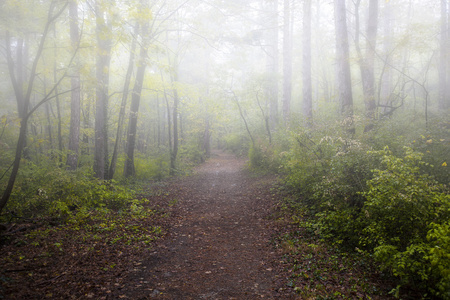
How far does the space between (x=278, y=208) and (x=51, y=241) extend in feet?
17.4

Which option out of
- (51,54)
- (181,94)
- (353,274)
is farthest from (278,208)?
(51,54)

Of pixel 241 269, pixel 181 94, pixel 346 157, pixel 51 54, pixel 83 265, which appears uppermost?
pixel 51 54

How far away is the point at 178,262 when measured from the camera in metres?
4.52

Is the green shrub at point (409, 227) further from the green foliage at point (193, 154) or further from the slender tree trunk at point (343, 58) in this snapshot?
the green foliage at point (193, 154)

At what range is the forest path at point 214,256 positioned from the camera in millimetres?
3666

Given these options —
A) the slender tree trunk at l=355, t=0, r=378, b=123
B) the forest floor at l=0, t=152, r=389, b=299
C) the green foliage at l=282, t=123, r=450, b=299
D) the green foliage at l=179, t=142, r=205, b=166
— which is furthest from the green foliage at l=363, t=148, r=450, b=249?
the green foliage at l=179, t=142, r=205, b=166

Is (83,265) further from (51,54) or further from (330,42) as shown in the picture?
(330,42)

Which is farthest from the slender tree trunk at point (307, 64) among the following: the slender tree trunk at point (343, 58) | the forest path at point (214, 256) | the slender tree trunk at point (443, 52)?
the slender tree trunk at point (443, 52)

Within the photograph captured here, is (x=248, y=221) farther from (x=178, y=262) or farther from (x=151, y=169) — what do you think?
(x=151, y=169)

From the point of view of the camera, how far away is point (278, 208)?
6891 millimetres

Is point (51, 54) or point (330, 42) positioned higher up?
point (330, 42)

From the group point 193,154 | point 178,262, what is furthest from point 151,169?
point 178,262

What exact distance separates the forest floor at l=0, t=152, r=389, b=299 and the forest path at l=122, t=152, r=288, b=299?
0.06 ft

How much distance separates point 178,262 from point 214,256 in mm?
703
